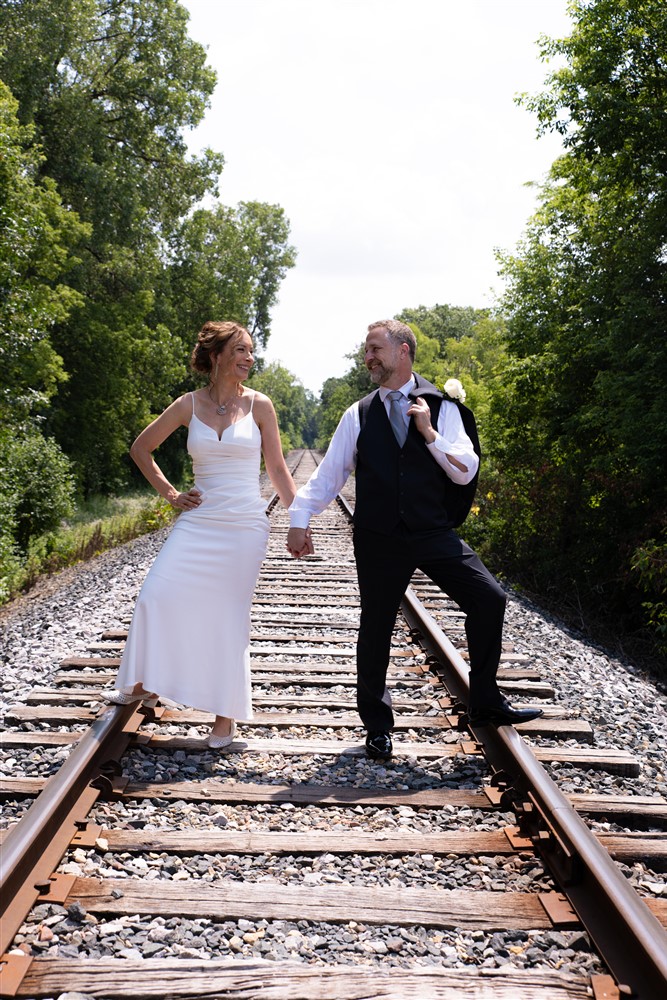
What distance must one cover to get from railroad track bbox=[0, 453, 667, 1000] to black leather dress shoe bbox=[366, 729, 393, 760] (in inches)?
2.8

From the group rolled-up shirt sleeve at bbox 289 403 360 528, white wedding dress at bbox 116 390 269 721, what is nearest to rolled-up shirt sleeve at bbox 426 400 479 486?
rolled-up shirt sleeve at bbox 289 403 360 528

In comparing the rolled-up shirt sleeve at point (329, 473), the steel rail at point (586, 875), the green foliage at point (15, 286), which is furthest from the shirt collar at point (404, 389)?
the green foliage at point (15, 286)

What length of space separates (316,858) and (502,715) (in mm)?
1348

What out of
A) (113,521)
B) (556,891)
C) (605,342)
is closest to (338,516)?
(113,521)

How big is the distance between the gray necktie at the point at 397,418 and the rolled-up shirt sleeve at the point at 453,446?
0.46ft

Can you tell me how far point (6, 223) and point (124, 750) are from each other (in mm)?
9307

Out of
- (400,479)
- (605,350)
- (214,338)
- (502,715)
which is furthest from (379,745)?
(605,350)

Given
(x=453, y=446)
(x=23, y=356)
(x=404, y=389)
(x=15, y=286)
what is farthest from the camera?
(x=23, y=356)

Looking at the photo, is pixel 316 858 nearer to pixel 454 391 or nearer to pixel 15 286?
pixel 454 391

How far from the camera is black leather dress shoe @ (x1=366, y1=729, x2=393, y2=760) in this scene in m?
4.22

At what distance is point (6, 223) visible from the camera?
446 inches

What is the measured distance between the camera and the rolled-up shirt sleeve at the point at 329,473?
422 centimetres

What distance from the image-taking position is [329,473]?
14.1 ft

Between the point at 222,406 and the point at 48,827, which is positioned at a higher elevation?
the point at 222,406
